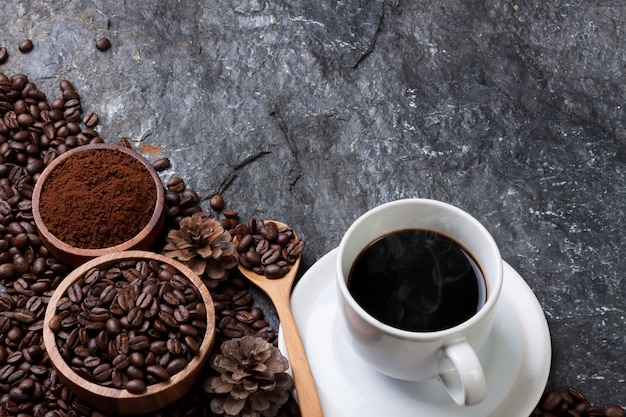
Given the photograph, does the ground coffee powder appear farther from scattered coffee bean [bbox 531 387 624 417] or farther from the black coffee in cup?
scattered coffee bean [bbox 531 387 624 417]

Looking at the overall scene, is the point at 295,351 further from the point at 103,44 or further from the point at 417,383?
the point at 103,44

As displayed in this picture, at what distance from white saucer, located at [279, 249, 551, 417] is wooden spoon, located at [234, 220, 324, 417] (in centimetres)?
1

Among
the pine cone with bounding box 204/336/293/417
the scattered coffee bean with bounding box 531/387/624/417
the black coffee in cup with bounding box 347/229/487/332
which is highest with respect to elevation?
the black coffee in cup with bounding box 347/229/487/332

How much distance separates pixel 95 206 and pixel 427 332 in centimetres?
75

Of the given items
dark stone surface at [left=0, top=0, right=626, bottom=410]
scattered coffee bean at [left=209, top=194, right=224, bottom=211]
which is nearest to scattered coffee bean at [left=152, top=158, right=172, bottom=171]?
dark stone surface at [left=0, top=0, right=626, bottom=410]

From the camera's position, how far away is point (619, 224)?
6.35 ft

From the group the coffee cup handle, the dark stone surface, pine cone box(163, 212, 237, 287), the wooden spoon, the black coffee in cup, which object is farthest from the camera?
the dark stone surface

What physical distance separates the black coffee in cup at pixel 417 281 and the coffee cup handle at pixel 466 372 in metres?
0.10

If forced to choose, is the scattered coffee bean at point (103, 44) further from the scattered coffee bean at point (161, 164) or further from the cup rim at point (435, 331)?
the cup rim at point (435, 331)

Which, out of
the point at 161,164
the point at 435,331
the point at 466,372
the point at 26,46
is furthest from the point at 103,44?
the point at 466,372

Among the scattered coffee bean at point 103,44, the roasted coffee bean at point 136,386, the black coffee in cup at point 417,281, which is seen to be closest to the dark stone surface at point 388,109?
the scattered coffee bean at point 103,44

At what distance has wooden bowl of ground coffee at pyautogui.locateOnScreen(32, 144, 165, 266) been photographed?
1.79m

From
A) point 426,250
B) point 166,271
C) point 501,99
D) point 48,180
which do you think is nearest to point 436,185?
point 501,99

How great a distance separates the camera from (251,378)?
1604 millimetres
